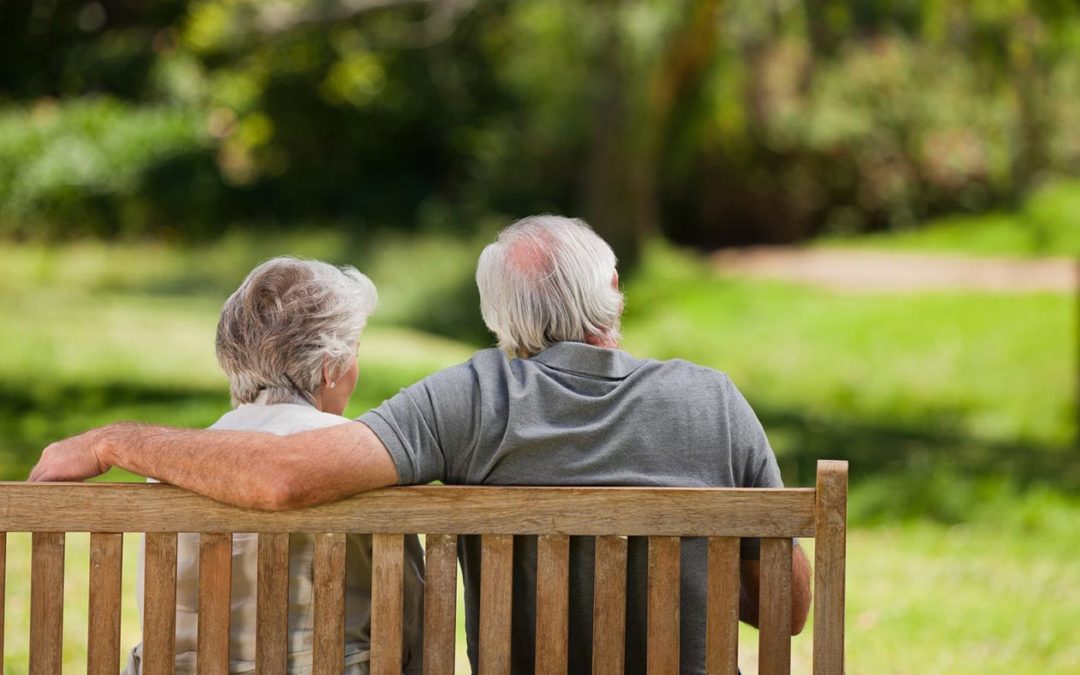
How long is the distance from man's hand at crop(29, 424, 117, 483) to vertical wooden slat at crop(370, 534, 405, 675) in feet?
1.60

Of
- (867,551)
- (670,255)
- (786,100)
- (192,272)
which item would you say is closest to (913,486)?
(867,551)

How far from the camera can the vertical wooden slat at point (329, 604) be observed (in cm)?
223

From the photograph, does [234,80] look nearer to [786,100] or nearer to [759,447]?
[786,100]

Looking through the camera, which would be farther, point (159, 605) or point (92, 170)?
point (92, 170)

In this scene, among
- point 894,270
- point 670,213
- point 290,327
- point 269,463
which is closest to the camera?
point 269,463

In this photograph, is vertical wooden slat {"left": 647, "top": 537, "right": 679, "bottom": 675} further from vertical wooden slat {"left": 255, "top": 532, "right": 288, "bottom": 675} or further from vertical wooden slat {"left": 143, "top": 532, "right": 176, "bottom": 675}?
vertical wooden slat {"left": 143, "top": 532, "right": 176, "bottom": 675}

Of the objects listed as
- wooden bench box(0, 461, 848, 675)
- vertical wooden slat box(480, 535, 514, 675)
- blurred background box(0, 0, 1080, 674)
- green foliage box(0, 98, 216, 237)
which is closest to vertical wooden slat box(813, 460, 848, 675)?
wooden bench box(0, 461, 848, 675)

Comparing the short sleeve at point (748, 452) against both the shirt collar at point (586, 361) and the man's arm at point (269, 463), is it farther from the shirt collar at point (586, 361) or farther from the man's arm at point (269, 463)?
the man's arm at point (269, 463)

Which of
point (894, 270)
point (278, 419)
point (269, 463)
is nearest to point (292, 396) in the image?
point (278, 419)

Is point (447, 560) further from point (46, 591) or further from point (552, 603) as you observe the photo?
point (46, 591)

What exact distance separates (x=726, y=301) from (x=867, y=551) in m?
10.4

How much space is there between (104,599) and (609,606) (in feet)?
2.65

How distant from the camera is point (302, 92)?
22.2 m

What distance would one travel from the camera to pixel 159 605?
227 centimetres
